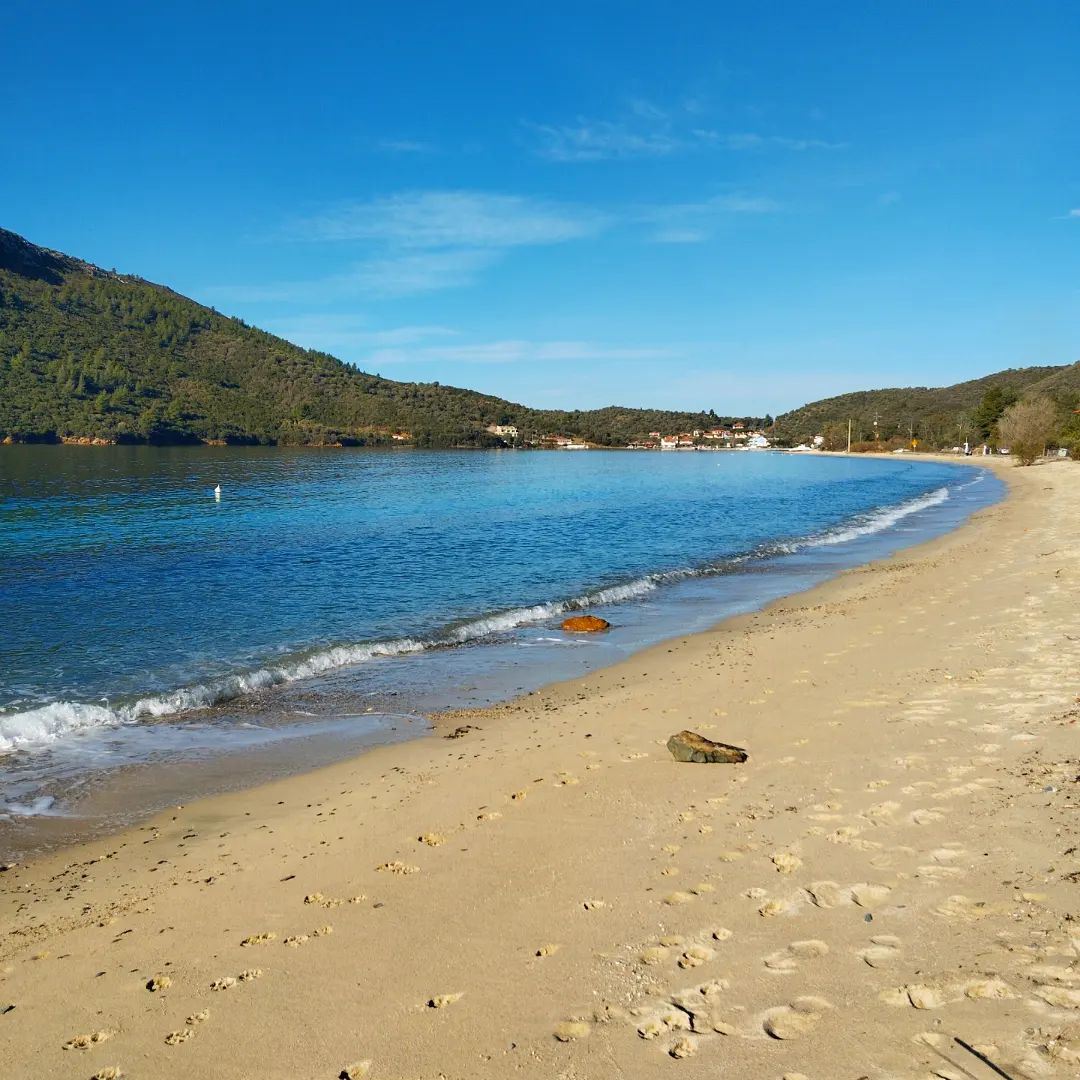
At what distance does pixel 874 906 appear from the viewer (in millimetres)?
4801

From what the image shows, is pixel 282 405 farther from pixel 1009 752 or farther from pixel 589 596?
pixel 1009 752

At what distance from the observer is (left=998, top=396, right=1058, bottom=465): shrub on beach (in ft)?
282

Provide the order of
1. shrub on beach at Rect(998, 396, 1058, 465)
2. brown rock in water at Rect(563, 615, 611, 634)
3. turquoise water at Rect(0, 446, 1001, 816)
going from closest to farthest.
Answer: turquoise water at Rect(0, 446, 1001, 816), brown rock in water at Rect(563, 615, 611, 634), shrub on beach at Rect(998, 396, 1058, 465)

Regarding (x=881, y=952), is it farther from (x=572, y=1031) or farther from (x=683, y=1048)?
(x=572, y=1031)

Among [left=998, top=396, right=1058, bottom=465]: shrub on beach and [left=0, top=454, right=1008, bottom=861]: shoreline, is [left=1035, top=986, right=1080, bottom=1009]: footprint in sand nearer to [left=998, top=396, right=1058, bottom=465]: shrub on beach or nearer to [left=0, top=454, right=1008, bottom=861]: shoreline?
[left=0, top=454, right=1008, bottom=861]: shoreline

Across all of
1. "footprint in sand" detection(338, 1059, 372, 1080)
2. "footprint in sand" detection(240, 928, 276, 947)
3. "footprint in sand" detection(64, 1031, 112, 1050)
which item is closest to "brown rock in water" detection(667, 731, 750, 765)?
"footprint in sand" detection(240, 928, 276, 947)

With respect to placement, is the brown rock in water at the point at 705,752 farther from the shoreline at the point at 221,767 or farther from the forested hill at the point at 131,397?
the forested hill at the point at 131,397

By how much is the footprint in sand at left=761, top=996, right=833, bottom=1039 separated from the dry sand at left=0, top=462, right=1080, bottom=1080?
15mm

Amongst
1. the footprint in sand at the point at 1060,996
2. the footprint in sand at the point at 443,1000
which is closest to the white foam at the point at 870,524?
the footprint in sand at the point at 1060,996

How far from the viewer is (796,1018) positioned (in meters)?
3.78

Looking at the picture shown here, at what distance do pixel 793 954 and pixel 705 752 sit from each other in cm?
355

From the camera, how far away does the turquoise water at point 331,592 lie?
11773mm

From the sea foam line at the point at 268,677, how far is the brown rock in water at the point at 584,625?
3.86ft

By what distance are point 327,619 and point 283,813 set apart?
32.4 feet
